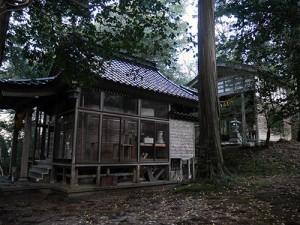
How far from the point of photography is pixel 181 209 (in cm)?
586

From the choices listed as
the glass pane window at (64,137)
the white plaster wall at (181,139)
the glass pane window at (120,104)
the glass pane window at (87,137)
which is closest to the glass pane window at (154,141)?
the white plaster wall at (181,139)

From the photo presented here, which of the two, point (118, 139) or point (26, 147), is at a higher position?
point (118, 139)

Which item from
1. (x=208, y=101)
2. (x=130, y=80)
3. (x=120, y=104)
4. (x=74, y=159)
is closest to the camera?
(x=208, y=101)

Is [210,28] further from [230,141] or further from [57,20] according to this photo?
[230,141]

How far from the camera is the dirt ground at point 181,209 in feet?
16.5

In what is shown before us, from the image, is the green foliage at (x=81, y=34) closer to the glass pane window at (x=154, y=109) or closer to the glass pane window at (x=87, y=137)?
the glass pane window at (x=87, y=137)

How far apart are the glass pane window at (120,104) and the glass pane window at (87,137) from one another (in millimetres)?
735

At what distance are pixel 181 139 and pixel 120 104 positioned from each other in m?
3.75

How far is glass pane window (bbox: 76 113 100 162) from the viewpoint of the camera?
31.6ft

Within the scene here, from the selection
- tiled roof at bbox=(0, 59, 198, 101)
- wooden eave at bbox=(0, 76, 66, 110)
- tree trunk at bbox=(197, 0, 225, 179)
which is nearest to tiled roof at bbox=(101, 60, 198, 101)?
tiled roof at bbox=(0, 59, 198, 101)

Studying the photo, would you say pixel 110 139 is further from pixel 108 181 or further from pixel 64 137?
pixel 64 137

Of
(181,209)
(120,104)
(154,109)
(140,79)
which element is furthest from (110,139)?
(181,209)

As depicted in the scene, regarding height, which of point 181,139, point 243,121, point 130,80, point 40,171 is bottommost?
point 40,171

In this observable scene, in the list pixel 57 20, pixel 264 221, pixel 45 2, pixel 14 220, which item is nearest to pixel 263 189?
pixel 264 221
